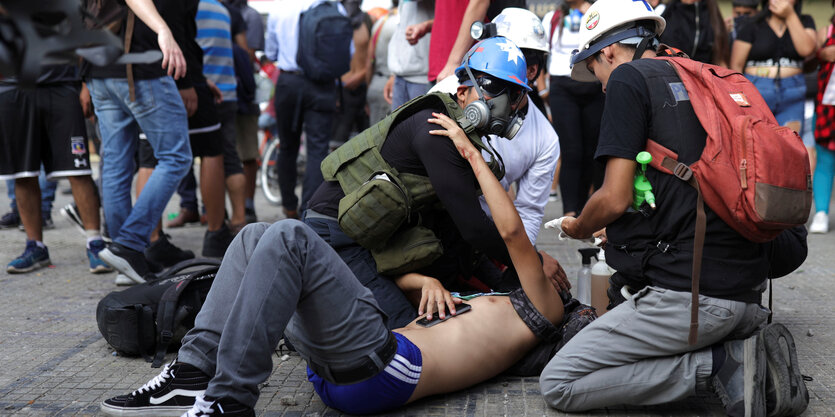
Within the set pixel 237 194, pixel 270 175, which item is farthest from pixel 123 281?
pixel 270 175

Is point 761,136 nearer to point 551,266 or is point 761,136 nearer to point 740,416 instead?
point 740,416

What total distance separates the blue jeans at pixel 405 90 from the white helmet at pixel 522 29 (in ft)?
3.00

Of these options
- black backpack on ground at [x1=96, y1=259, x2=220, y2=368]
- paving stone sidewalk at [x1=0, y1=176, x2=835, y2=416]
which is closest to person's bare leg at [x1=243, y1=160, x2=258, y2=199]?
paving stone sidewalk at [x1=0, y1=176, x2=835, y2=416]

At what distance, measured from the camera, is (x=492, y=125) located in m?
3.30

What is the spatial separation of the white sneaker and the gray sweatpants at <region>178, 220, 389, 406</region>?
5210mm

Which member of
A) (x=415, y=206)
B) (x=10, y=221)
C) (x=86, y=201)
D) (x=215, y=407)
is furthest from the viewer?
(x=10, y=221)

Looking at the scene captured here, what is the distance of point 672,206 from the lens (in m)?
2.78

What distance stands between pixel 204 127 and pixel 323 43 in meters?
1.43

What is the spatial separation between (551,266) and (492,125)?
2.23 feet

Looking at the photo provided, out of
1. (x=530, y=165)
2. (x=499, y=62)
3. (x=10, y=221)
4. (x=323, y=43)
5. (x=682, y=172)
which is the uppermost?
(x=499, y=62)

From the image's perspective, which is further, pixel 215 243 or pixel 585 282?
pixel 215 243

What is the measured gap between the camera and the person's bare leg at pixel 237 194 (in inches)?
254

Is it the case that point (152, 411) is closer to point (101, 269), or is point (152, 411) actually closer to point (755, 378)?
point (755, 378)

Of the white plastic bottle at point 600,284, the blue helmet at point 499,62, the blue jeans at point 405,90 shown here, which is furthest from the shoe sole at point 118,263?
the white plastic bottle at point 600,284
